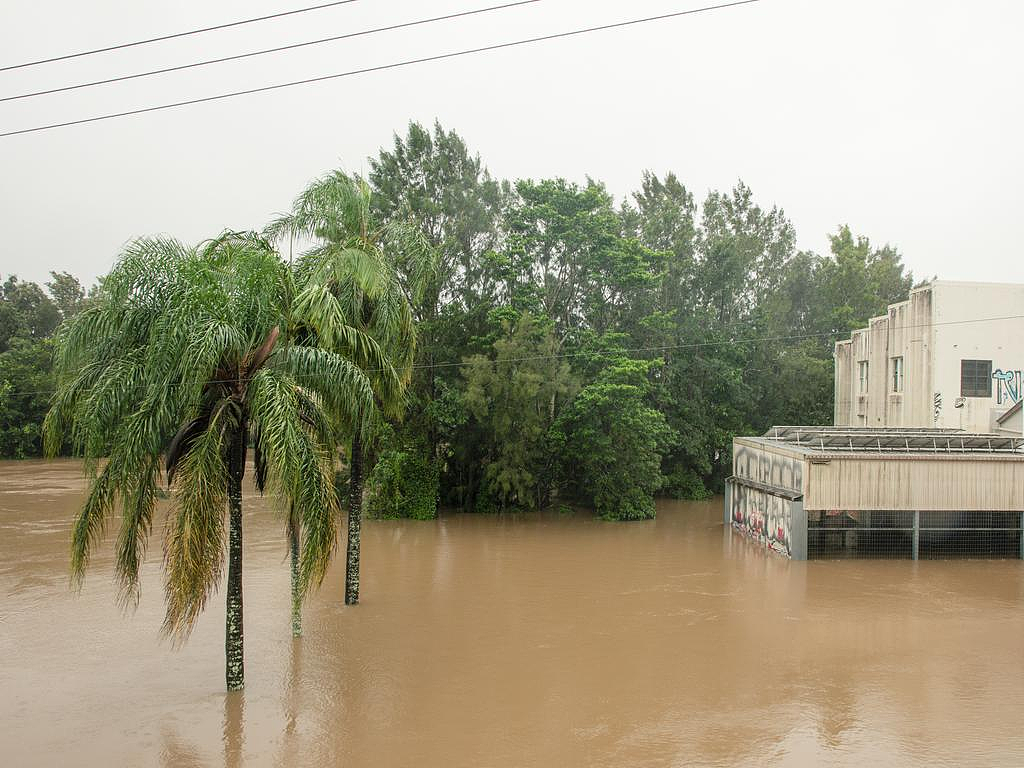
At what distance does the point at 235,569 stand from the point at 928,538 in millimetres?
20863

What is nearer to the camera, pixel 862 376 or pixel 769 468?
pixel 769 468

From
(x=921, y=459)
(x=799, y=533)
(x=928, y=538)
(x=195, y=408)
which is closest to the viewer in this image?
(x=195, y=408)

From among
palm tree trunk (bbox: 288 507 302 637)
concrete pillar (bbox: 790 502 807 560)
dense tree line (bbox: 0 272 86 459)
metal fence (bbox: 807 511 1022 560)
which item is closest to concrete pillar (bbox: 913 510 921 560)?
metal fence (bbox: 807 511 1022 560)

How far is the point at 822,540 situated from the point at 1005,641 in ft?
28.2

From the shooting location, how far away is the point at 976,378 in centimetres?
3088

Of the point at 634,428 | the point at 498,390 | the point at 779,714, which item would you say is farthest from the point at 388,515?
the point at 779,714

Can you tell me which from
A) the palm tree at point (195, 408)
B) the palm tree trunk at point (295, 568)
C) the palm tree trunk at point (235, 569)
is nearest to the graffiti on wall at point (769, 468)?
the palm tree trunk at point (295, 568)

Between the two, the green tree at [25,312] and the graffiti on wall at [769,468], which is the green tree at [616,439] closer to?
the graffiti on wall at [769,468]

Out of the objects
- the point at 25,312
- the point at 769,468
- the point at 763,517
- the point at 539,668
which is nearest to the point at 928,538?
the point at 763,517

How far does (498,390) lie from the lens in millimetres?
29344

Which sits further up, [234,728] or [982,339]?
[982,339]

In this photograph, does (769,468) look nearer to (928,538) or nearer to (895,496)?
(895,496)

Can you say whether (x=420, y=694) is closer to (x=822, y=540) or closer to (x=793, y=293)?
(x=822, y=540)

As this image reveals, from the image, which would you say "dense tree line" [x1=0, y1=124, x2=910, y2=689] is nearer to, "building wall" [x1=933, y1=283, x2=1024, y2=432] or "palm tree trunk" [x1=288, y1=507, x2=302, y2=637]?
"palm tree trunk" [x1=288, y1=507, x2=302, y2=637]
